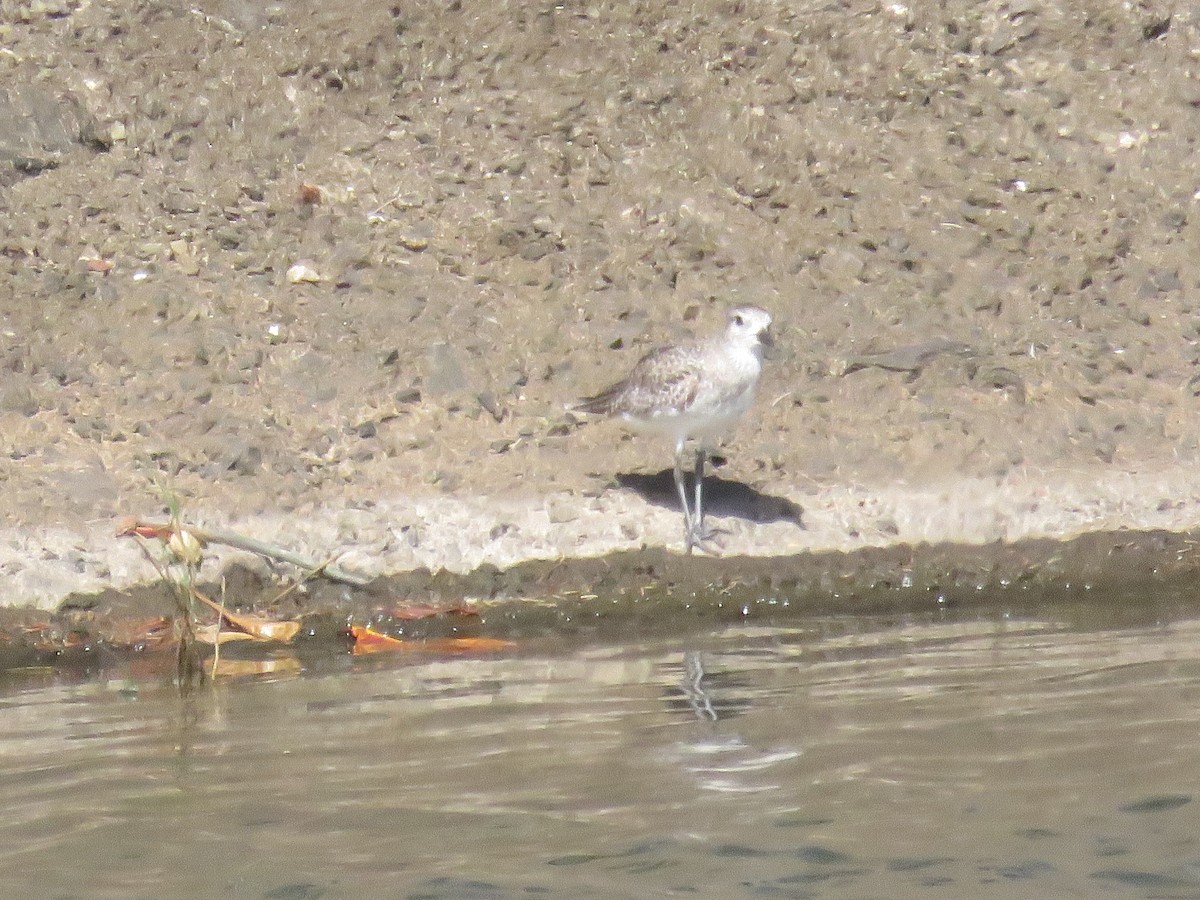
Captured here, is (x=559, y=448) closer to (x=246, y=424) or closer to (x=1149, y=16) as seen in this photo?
(x=246, y=424)

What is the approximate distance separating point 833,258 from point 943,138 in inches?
62.4

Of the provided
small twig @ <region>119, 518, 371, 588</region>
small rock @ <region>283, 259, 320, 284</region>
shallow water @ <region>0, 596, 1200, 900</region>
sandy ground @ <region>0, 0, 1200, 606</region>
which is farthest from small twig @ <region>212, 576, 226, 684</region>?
small rock @ <region>283, 259, 320, 284</region>

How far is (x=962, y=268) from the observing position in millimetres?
11266

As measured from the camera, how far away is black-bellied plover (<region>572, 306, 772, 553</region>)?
29.0 ft

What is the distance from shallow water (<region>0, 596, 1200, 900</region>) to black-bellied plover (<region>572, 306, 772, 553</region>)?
1.17 meters

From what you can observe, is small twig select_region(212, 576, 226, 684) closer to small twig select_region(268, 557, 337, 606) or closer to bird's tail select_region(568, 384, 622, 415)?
small twig select_region(268, 557, 337, 606)

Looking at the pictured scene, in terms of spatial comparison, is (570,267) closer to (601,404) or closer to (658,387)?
(601,404)

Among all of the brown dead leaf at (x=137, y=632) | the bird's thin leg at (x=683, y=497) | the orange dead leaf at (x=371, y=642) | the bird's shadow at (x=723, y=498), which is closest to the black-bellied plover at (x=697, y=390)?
the bird's thin leg at (x=683, y=497)

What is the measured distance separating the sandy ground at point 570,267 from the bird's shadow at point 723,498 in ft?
0.08

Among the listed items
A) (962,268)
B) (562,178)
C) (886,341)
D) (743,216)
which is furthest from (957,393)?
(562,178)

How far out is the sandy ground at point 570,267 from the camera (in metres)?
9.20

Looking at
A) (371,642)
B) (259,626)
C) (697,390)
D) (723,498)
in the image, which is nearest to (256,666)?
(259,626)

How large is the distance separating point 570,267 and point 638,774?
527 cm

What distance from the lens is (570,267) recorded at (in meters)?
11.0
